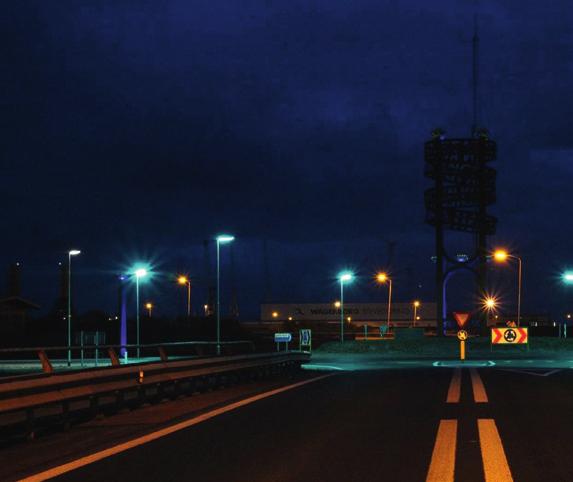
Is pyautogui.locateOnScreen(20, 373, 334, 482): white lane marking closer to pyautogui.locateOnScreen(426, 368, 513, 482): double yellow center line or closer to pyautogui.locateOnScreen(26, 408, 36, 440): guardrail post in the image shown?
pyautogui.locateOnScreen(26, 408, 36, 440): guardrail post

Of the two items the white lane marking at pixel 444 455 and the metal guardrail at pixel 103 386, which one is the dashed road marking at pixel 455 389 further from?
the metal guardrail at pixel 103 386

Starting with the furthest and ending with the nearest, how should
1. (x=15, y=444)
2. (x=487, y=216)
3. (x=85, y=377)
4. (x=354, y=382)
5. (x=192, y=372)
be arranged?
1. (x=487, y=216)
2. (x=354, y=382)
3. (x=192, y=372)
4. (x=85, y=377)
5. (x=15, y=444)

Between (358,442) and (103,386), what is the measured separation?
5097 mm

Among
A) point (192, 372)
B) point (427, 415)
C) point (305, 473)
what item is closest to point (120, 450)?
point (305, 473)

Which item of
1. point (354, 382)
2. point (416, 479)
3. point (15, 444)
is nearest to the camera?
point (416, 479)

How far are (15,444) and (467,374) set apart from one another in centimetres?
1984

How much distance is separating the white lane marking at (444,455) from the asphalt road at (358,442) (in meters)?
0.01

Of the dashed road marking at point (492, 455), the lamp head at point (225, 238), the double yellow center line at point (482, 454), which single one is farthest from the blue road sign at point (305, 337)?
the dashed road marking at point (492, 455)

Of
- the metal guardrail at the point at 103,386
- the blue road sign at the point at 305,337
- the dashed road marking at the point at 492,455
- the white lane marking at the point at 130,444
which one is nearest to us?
the dashed road marking at the point at 492,455

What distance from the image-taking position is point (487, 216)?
80438 millimetres

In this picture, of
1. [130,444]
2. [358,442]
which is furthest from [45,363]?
[358,442]

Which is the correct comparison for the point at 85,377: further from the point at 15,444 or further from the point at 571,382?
the point at 571,382

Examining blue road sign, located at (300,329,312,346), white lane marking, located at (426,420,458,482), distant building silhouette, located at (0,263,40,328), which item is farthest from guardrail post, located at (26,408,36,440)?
distant building silhouette, located at (0,263,40,328)

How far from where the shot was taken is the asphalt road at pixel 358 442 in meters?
9.77
